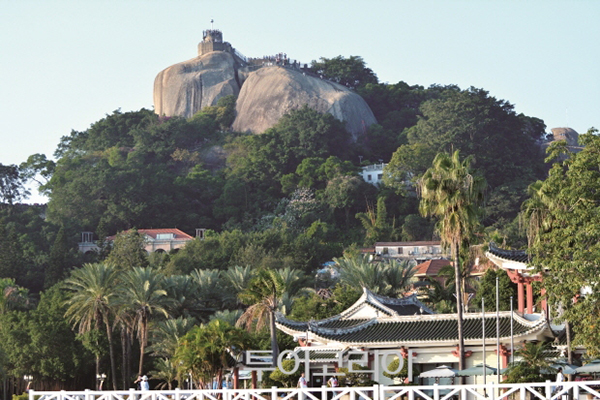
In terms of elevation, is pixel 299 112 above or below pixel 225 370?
above

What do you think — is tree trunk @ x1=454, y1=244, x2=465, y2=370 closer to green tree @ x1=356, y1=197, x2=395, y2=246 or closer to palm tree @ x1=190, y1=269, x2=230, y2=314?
palm tree @ x1=190, y1=269, x2=230, y2=314

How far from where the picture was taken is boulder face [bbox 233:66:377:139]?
434ft

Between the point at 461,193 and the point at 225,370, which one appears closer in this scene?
the point at 461,193

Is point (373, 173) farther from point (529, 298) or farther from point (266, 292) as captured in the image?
point (529, 298)

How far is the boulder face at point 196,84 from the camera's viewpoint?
477 feet

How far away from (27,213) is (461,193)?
8427 centimetres

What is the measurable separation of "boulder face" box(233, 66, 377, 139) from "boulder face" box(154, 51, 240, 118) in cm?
589

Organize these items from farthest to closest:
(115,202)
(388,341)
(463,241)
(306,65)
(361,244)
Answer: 1. (306,65)
2. (115,202)
3. (361,244)
4. (388,341)
5. (463,241)

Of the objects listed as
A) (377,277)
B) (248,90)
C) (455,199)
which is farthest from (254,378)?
(248,90)

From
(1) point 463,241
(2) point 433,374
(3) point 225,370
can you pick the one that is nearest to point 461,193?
(1) point 463,241

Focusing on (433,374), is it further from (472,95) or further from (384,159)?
(384,159)

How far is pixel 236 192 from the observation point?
380ft

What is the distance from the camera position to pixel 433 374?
39562mm

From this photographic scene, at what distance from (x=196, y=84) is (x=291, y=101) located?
1798 centimetres
